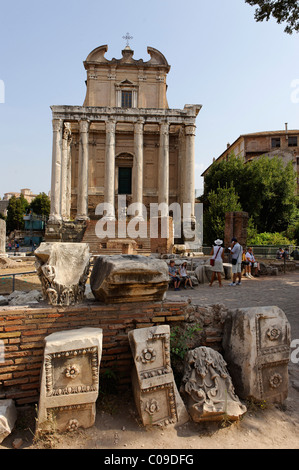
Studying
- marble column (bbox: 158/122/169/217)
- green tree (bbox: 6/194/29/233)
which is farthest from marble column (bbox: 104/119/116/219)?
green tree (bbox: 6/194/29/233)

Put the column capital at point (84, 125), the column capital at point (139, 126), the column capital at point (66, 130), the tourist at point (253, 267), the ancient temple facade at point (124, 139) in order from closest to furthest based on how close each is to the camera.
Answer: the tourist at point (253, 267) → the column capital at point (84, 125) → the column capital at point (139, 126) → the column capital at point (66, 130) → the ancient temple facade at point (124, 139)

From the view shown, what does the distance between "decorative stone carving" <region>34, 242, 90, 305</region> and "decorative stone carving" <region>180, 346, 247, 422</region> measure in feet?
5.03

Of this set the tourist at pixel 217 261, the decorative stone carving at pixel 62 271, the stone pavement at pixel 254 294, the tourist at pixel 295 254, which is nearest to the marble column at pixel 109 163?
the tourist at pixel 295 254

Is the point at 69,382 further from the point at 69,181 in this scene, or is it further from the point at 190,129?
the point at 69,181

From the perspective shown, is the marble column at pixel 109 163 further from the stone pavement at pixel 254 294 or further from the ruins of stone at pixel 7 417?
the ruins of stone at pixel 7 417

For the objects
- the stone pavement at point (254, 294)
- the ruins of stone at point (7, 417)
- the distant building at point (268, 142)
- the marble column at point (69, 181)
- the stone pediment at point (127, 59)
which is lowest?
the ruins of stone at point (7, 417)

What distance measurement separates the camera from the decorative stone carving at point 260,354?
349 cm

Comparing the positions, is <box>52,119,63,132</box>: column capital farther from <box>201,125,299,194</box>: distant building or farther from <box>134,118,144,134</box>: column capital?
<box>201,125,299,194</box>: distant building

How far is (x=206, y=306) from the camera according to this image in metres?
4.31

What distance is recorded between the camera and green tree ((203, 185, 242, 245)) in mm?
21531

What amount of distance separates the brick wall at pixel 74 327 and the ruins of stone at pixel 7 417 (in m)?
0.14
